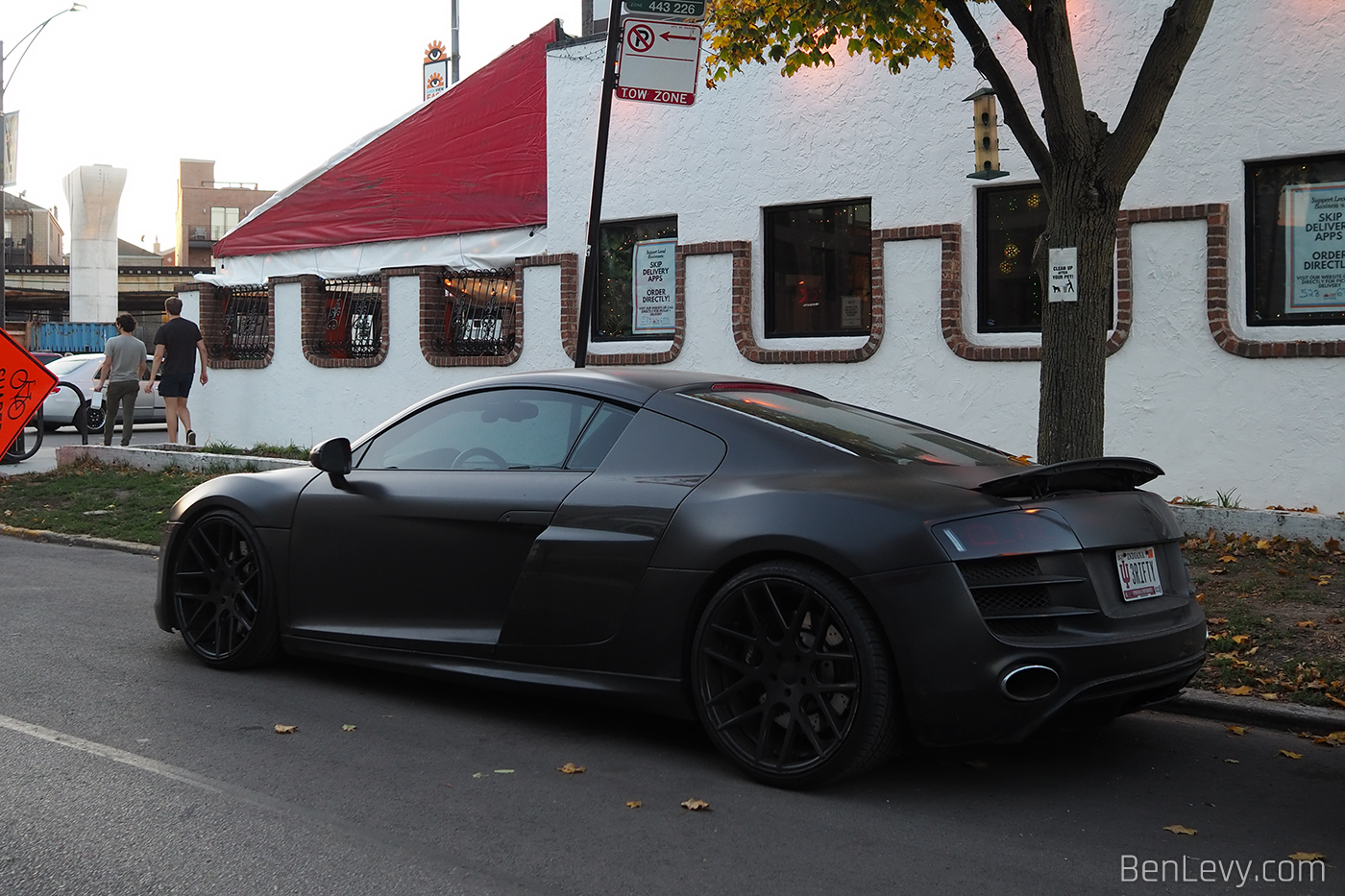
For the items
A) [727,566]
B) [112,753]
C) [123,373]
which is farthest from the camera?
[123,373]

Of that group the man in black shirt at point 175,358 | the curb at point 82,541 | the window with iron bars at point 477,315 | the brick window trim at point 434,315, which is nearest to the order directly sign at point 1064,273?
the curb at point 82,541

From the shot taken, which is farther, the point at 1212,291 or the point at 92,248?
the point at 92,248

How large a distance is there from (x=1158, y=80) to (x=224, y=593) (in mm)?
5508

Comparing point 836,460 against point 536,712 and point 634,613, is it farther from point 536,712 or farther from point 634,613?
point 536,712

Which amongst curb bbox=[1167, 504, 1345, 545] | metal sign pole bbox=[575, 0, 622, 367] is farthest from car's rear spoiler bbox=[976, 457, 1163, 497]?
metal sign pole bbox=[575, 0, 622, 367]

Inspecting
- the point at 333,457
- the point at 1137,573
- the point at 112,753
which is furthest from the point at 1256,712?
Answer: the point at 112,753

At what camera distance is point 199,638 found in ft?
20.3

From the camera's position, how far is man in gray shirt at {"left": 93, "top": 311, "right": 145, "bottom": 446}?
15.8 m

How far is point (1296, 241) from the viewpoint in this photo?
9.85m

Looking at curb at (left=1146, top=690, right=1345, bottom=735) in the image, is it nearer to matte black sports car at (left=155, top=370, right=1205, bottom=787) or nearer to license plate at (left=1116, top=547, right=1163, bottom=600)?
matte black sports car at (left=155, top=370, right=1205, bottom=787)

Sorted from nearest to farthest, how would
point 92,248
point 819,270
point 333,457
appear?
point 333,457 → point 819,270 → point 92,248

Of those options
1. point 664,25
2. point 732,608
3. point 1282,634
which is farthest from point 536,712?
point 664,25

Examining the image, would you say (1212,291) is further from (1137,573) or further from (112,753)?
(112,753)

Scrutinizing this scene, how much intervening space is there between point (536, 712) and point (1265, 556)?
4.95 metres
